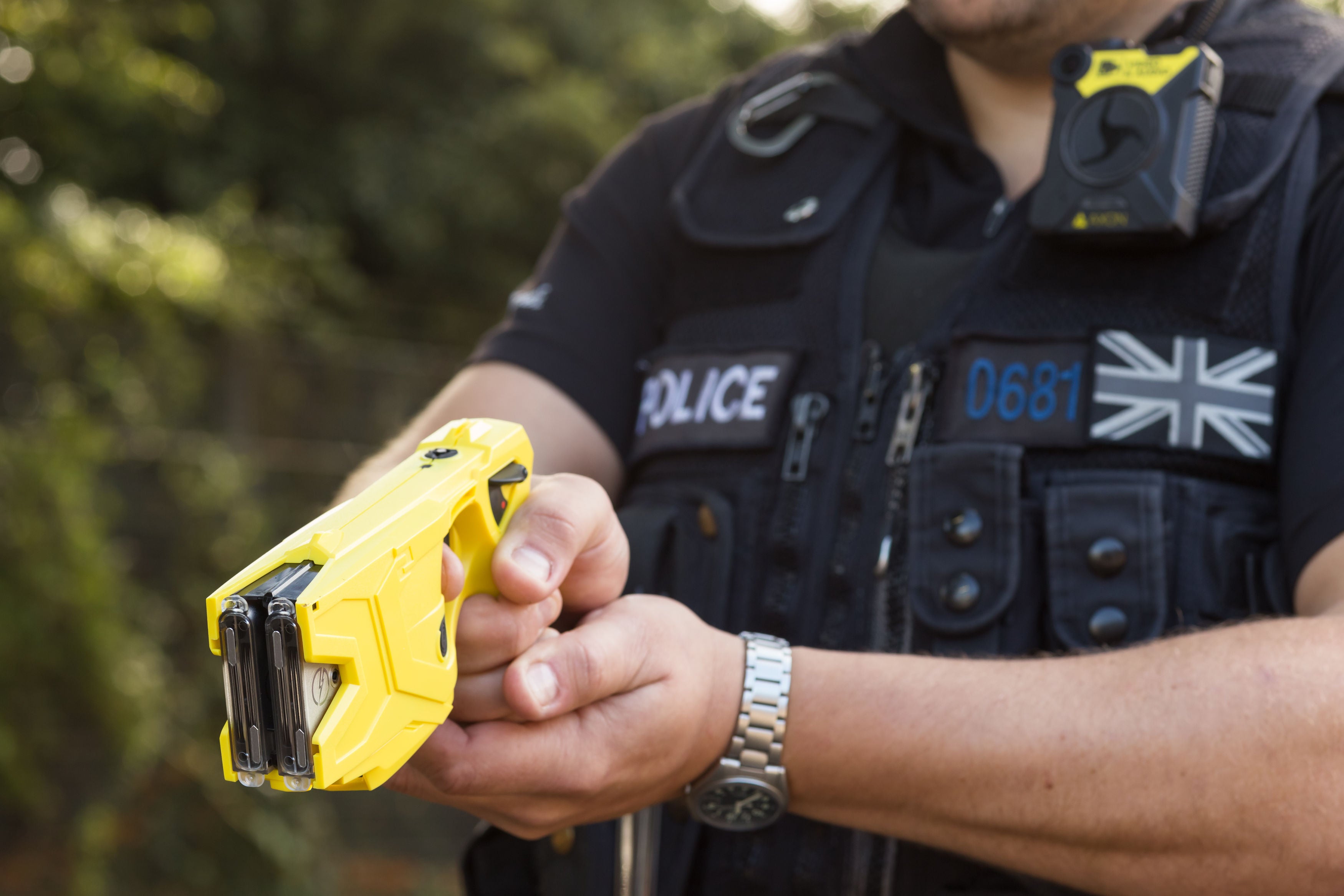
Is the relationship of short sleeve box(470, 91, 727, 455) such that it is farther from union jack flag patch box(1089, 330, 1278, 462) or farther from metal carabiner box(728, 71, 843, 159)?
union jack flag patch box(1089, 330, 1278, 462)

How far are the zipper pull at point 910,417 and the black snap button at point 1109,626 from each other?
0.99ft

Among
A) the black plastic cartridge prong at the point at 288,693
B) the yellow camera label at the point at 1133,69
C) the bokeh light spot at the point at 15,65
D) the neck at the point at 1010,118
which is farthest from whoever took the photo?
the bokeh light spot at the point at 15,65

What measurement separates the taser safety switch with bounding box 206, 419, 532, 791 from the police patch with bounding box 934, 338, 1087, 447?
2.38 ft

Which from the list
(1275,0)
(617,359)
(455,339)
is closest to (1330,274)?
(1275,0)

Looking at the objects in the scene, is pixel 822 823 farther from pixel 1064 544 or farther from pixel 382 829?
pixel 382 829

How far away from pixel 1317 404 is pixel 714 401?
760mm

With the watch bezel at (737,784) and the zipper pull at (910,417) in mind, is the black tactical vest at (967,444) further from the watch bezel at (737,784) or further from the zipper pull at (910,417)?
the watch bezel at (737,784)

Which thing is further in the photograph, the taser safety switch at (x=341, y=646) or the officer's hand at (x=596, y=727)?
the officer's hand at (x=596, y=727)

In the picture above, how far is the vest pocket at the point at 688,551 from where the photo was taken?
1627 mm

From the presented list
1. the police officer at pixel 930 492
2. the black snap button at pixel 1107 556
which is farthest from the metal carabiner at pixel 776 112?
the black snap button at pixel 1107 556

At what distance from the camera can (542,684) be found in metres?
1.14

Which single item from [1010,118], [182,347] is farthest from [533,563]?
[182,347]

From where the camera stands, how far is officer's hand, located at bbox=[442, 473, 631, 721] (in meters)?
1.13

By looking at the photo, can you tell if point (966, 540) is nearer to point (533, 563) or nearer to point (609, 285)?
point (533, 563)
